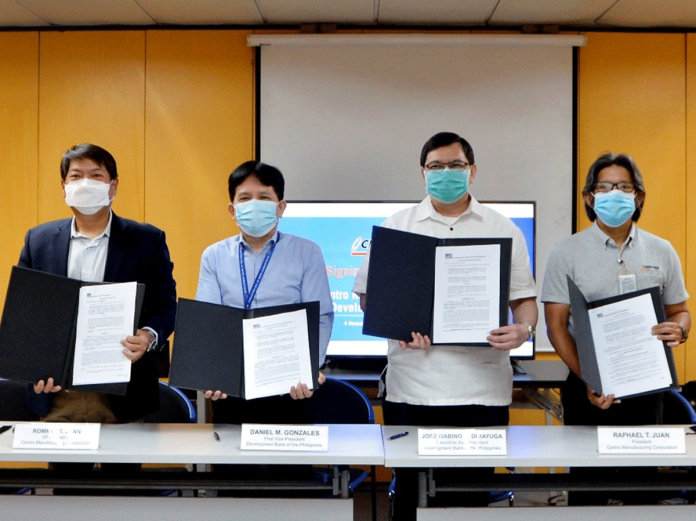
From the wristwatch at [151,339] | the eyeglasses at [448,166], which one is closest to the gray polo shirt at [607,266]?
the eyeglasses at [448,166]

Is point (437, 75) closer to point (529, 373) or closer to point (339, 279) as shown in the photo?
point (339, 279)

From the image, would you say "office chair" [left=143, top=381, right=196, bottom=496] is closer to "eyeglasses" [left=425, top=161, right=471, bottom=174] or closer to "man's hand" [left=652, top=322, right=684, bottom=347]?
"eyeglasses" [left=425, top=161, right=471, bottom=174]

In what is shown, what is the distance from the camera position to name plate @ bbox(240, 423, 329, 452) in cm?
203

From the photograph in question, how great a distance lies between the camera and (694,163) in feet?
14.7

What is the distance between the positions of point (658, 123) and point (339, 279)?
89.4 inches

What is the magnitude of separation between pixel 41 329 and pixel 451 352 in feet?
4.27

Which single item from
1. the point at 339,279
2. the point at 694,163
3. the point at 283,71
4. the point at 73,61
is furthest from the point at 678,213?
the point at 73,61

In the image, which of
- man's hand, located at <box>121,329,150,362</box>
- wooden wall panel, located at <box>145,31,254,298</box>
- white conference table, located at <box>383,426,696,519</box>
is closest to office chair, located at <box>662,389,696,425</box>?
white conference table, located at <box>383,426,696,519</box>

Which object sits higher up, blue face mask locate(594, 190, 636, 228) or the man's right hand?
blue face mask locate(594, 190, 636, 228)

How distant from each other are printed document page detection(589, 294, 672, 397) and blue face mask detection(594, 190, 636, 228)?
380mm

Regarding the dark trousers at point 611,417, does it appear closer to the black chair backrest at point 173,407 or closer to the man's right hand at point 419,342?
the man's right hand at point 419,342

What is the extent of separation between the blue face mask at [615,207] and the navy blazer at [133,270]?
61.0 inches

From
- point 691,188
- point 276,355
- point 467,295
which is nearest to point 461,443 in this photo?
point 467,295

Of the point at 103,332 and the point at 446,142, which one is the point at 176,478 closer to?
the point at 103,332
